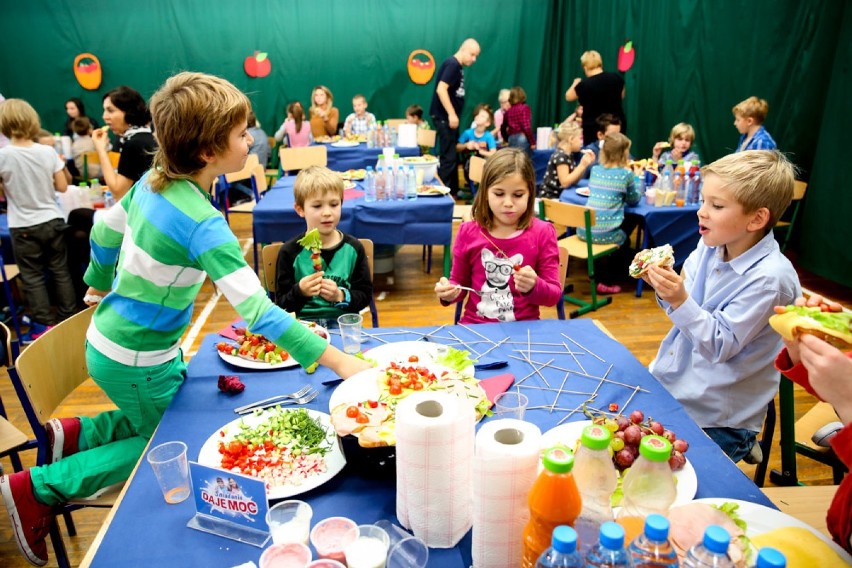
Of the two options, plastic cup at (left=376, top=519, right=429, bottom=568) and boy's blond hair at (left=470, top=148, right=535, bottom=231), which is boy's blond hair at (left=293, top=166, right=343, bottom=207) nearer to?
boy's blond hair at (left=470, top=148, right=535, bottom=231)

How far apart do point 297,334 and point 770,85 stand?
6.20m

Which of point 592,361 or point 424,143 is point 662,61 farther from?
point 592,361

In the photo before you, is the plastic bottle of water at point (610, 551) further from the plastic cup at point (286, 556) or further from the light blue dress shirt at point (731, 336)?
the light blue dress shirt at point (731, 336)

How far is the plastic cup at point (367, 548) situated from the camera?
41.1 inches

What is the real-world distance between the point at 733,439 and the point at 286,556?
156cm

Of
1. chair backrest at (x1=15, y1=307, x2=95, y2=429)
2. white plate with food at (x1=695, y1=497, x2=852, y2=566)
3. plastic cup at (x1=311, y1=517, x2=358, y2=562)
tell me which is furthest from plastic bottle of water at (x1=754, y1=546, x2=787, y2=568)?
chair backrest at (x1=15, y1=307, x2=95, y2=429)

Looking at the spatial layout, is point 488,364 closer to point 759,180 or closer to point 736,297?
point 736,297

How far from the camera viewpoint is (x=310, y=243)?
104 inches

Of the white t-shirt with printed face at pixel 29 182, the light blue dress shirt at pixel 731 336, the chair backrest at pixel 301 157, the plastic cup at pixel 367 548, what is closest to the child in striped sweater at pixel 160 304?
the plastic cup at pixel 367 548

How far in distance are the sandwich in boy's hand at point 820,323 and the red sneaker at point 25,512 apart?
2.05m

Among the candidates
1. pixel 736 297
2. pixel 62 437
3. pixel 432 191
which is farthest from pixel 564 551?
pixel 432 191

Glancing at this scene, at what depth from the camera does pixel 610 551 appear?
0.81m

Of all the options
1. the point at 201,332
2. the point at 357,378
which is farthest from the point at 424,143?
the point at 357,378

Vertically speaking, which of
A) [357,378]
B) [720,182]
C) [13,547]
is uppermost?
[720,182]
